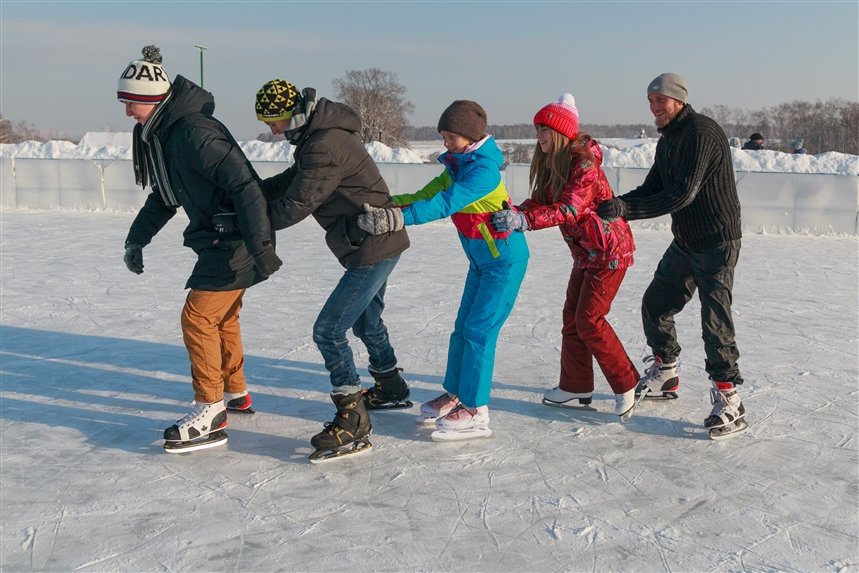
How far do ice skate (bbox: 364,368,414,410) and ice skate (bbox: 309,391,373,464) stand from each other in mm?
507

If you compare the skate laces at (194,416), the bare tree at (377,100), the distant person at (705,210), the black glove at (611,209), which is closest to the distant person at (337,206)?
the skate laces at (194,416)

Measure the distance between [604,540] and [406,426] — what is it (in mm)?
1264

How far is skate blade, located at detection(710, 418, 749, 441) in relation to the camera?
11.4 feet

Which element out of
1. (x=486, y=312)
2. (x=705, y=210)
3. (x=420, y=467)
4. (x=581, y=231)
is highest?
(x=705, y=210)

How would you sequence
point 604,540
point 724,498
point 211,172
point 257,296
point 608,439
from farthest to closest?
point 257,296 < point 608,439 < point 211,172 < point 724,498 < point 604,540

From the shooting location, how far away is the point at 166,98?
10.6 feet

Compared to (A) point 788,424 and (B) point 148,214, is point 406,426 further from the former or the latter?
(A) point 788,424

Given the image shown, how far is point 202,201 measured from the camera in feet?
10.7

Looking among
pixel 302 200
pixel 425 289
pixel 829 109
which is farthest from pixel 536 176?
pixel 829 109

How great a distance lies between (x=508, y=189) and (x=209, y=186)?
949 cm

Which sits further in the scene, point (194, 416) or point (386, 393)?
point (386, 393)

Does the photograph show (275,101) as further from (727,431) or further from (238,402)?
(727,431)

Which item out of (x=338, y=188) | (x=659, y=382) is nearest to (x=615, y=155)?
(x=659, y=382)

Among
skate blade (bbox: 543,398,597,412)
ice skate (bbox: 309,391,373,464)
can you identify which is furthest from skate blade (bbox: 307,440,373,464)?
skate blade (bbox: 543,398,597,412)
